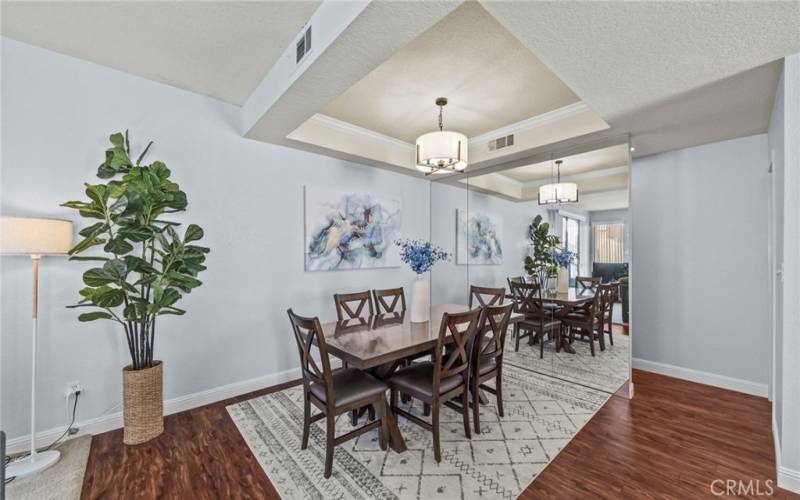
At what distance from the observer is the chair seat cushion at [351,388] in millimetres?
2078

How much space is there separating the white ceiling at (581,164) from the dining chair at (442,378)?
7.27ft

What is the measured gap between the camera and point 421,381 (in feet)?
7.58

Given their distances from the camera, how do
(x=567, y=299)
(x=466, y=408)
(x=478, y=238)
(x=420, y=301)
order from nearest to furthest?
(x=466, y=408), (x=420, y=301), (x=567, y=299), (x=478, y=238)

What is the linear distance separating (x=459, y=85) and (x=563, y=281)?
231 centimetres

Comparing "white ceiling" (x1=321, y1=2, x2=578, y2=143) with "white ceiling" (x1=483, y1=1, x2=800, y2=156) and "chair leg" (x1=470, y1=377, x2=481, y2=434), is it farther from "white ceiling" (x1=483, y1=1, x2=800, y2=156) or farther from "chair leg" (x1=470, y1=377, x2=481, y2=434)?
"chair leg" (x1=470, y1=377, x2=481, y2=434)

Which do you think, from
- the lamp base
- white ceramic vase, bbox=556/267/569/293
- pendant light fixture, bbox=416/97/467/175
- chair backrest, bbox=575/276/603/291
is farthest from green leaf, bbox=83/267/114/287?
chair backrest, bbox=575/276/603/291

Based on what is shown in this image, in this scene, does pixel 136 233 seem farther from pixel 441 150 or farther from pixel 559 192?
pixel 559 192

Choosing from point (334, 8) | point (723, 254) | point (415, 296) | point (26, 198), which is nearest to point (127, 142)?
point (26, 198)

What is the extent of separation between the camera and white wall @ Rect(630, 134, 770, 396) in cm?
314

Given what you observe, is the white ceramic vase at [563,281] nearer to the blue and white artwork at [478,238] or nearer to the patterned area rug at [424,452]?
the blue and white artwork at [478,238]

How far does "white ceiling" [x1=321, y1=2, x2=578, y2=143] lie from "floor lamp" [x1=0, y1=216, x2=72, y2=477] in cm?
237

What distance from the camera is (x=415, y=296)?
2.84 metres

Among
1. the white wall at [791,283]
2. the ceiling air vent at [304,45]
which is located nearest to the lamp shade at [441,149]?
the ceiling air vent at [304,45]

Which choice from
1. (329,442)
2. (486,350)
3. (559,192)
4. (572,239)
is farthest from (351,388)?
(559,192)
